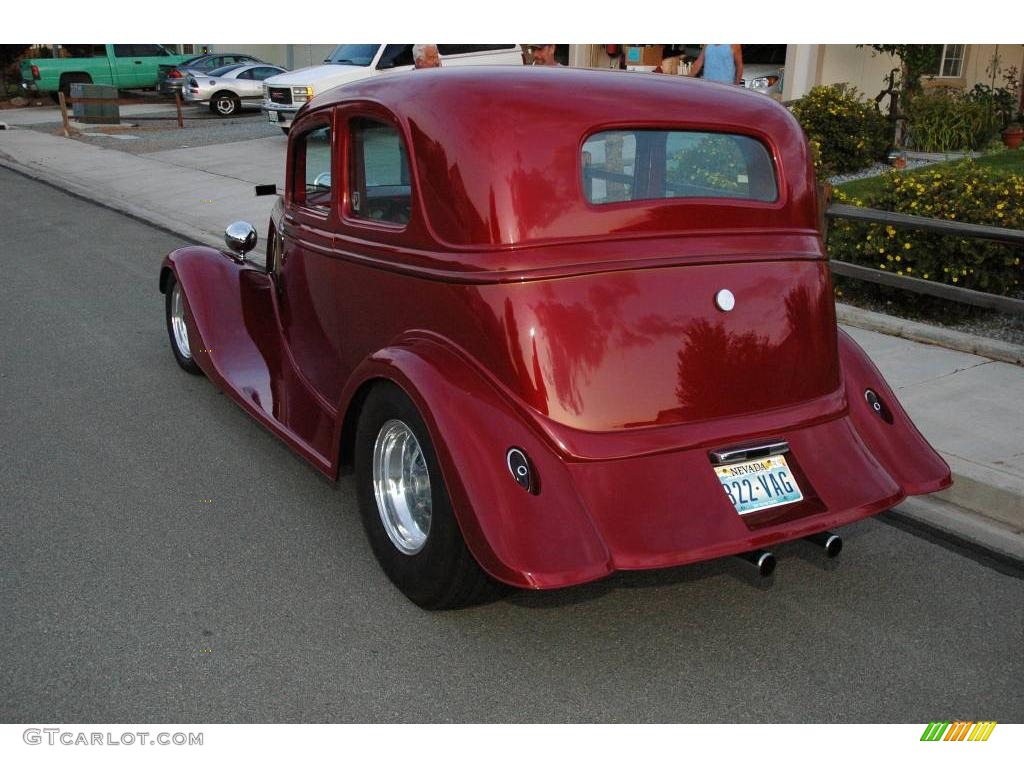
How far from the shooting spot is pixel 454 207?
140 inches

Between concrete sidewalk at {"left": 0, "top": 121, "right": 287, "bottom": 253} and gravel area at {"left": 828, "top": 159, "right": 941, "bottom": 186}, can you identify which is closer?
gravel area at {"left": 828, "top": 159, "right": 941, "bottom": 186}

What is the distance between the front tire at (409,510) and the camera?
11.2 feet

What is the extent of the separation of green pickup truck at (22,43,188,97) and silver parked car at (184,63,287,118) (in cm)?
581

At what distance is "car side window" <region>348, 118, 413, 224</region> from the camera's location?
3.90 meters

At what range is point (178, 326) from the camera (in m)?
Answer: 6.25

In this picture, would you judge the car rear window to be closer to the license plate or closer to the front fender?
the front fender

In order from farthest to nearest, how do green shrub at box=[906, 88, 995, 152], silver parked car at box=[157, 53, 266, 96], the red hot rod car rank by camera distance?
silver parked car at box=[157, 53, 266, 96], green shrub at box=[906, 88, 995, 152], the red hot rod car

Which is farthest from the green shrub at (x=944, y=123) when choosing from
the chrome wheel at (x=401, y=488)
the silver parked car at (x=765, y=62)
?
the chrome wheel at (x=401, y=488)

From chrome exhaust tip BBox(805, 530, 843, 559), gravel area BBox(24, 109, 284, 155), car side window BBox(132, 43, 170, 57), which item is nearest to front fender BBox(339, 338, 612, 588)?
chrome exhaust tip BBox(805, 530, 843, 559)

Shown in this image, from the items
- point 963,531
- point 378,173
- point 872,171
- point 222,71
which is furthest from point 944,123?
point 222,71

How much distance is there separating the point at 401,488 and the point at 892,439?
6.21 feet

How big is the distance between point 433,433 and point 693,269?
3.58 feet

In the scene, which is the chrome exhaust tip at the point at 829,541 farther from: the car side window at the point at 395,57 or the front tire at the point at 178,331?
the car side window at the point at 395,57
